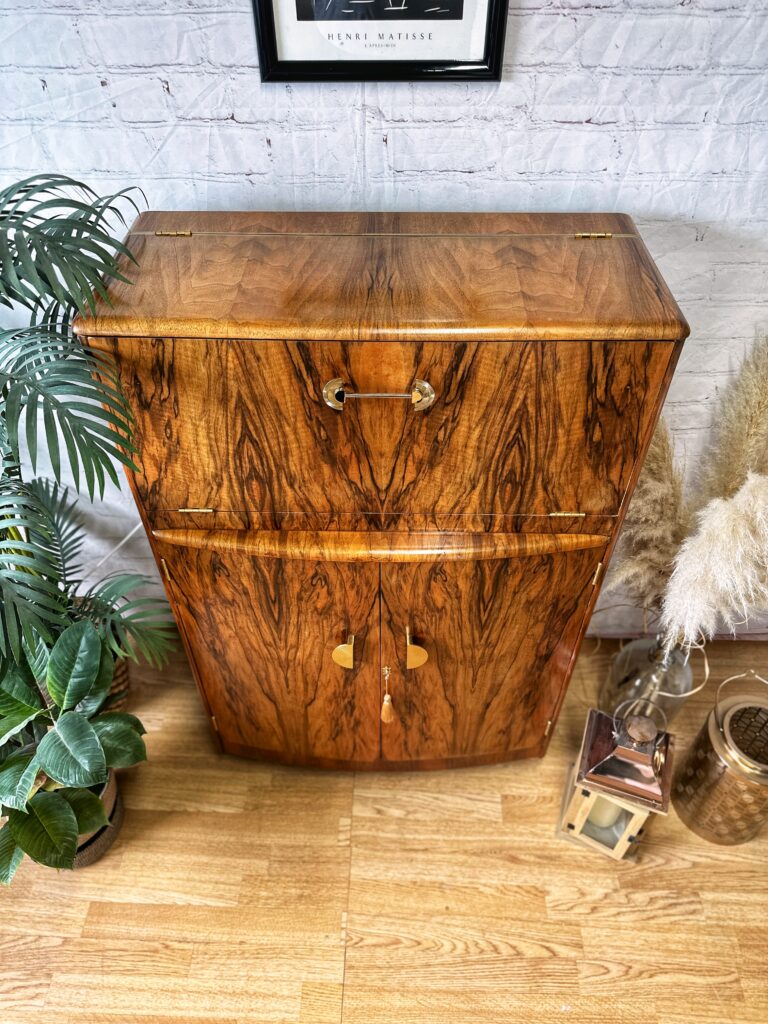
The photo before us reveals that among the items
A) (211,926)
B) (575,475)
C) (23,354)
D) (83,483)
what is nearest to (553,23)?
(575,475)

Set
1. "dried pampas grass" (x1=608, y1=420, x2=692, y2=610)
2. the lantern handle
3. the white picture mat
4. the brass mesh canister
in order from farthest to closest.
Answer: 1. the lantern handle
2. the brass mesh canister
3. "dried pampas grass" (x1=608, y1=420, x2=692, y2=610)
4. the white picture mat

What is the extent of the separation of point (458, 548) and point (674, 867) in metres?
0.91

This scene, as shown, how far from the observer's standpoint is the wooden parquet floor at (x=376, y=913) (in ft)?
4.52

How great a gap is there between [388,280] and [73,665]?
84 cm

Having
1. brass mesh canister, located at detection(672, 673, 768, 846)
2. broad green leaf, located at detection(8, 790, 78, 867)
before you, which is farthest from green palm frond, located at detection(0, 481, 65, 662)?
brass mesh canister, located at detection(672, 673, 768, 846)

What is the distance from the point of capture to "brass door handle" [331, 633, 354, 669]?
1.31m

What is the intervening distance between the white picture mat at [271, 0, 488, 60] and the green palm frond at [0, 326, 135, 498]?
0.55 m

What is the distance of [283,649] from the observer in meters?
1.36

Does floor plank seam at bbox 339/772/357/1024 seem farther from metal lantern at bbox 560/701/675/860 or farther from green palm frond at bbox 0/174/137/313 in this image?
green palm frond at bbox 0/174/137/313

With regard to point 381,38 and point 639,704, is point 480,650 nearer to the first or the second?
point 639,704

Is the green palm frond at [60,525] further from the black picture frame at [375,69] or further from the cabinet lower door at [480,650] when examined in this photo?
the black picture frame at [375,69]

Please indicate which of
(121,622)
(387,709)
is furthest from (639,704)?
(121,622)

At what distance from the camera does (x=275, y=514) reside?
1150 millimetres

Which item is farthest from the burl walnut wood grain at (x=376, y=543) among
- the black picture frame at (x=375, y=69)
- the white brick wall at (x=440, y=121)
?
the black picture frame at (x=375, y=69)
